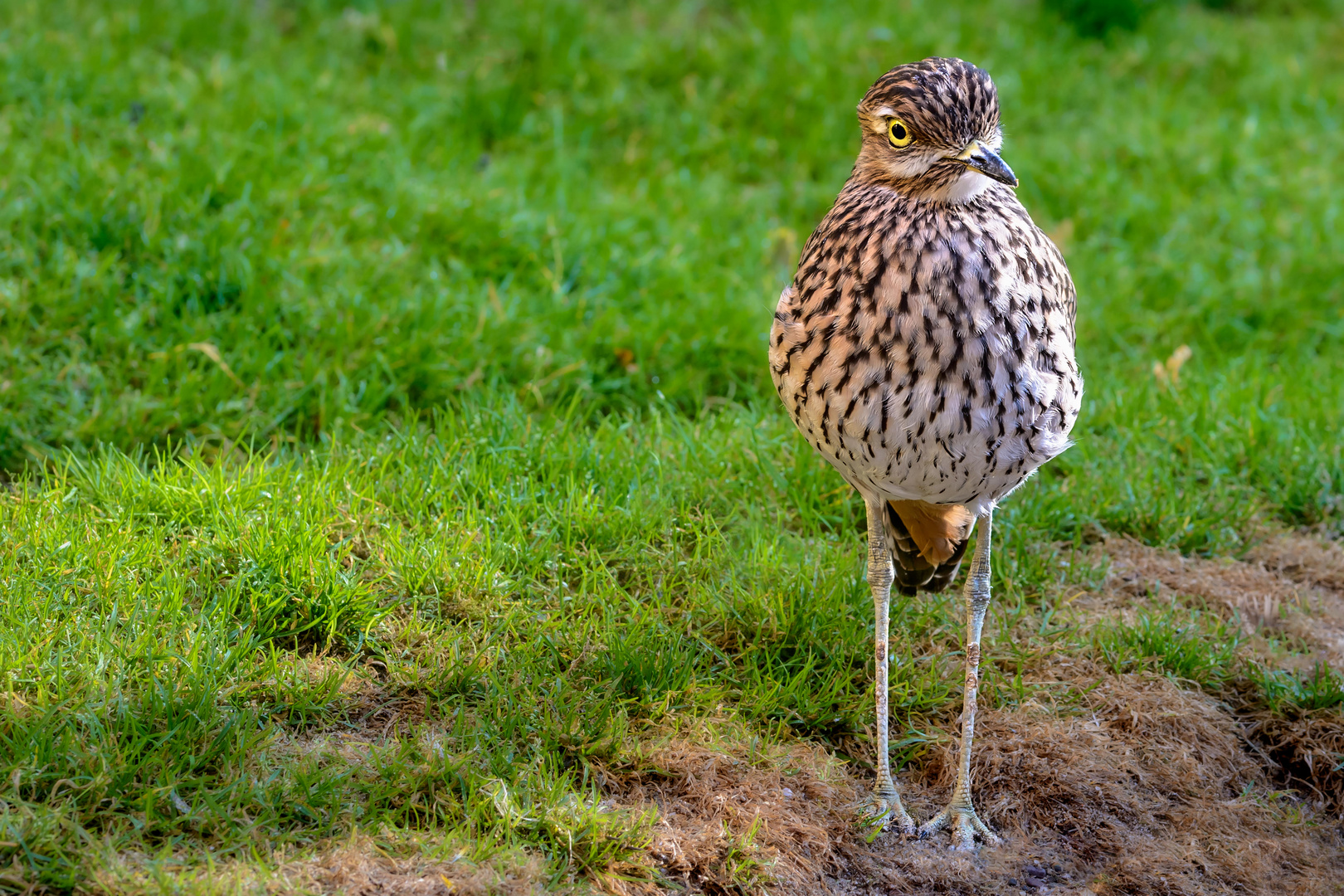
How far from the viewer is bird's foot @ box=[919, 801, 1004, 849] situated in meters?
3.52

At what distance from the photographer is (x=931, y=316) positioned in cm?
312

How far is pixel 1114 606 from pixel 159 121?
4918 mm

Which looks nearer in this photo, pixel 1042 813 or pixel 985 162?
pixel 985 162

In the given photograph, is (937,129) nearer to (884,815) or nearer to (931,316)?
(931,316)

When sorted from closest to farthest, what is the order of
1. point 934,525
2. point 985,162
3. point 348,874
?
point 348,874 < point 985,162 < point 934,525

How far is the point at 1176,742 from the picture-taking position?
383 cm

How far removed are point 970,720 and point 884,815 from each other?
14.3 inches

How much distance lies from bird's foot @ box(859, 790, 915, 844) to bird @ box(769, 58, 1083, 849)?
2.84 ft

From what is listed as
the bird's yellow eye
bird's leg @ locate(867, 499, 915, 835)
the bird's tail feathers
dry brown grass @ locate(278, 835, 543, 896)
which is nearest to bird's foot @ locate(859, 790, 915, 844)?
bird's leg @ locate(867, 499, 915, 835)

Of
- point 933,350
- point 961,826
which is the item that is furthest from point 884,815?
point 933,350

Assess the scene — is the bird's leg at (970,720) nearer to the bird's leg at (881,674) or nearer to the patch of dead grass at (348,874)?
the bird's leg at (881,674)

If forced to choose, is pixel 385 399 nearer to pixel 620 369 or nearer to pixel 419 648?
pixel 620 369

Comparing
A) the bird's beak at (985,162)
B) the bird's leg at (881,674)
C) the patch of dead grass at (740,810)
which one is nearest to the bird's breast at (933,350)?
the bird's beak at (985,162)

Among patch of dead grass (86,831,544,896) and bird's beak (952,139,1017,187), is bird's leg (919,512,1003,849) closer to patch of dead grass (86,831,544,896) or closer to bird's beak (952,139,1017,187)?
bird's beak (952,139,1017,187)
